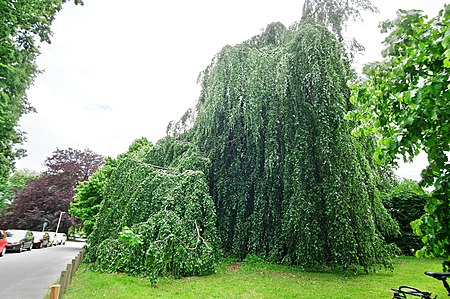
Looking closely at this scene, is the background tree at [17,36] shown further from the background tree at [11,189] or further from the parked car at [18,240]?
the background tree at [11,189]

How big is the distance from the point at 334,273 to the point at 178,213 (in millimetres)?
4143

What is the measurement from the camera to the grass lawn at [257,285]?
16.8 feet

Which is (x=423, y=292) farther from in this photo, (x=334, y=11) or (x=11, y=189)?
(x=11, y=189)

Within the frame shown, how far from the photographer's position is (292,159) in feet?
23.8

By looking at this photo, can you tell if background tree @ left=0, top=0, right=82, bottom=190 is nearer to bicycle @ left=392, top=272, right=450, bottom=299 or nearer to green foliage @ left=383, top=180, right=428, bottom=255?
bicycle @ left=392, top=272, right=450, bottom=299

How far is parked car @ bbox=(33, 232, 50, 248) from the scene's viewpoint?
17.9 metres

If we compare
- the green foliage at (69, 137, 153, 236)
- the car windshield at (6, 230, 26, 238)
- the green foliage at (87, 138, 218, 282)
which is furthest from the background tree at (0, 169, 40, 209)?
the green foliage at (87, 138, 218, 282)

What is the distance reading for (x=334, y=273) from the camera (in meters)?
7.01

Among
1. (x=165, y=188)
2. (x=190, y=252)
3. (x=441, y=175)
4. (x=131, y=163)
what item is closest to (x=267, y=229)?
(x=190, y=252)

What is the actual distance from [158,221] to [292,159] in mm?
3624

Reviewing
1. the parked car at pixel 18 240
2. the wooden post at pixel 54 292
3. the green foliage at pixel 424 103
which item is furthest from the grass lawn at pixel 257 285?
the parked car at pixel 18 240

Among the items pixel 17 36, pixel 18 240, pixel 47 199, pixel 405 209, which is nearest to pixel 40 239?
pixel 18 240

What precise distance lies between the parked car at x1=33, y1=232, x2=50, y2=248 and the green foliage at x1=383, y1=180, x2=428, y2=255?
19.8 meters

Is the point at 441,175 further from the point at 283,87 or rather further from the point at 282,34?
the point at 282,34
